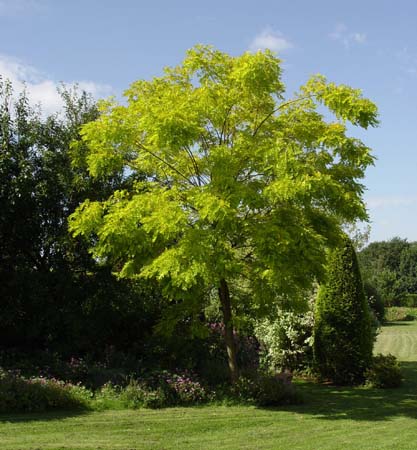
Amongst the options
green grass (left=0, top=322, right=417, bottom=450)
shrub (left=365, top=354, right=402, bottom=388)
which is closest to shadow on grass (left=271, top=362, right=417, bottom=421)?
green grass (left=0, top=322, right=417, bottom=450)

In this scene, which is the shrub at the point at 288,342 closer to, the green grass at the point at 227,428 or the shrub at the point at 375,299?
the green grass at the point at 227,428

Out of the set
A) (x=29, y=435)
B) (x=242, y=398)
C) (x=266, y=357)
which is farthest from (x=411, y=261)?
(x=29, y=435)

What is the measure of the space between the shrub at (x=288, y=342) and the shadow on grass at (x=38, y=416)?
24.0 ft

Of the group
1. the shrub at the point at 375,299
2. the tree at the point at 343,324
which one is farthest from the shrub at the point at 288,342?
the shrub at the point at 375,299

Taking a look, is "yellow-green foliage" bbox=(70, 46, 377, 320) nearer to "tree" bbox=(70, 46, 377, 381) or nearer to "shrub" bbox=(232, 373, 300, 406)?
"tree" bbox=(70, 46, 377, 381)

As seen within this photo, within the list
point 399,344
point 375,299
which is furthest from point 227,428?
point 375,299

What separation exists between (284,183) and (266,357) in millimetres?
8337

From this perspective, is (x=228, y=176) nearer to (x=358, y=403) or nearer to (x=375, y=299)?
(x=358, y=403)

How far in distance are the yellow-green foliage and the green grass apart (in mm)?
2273

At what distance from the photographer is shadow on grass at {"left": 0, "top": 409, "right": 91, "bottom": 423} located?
363 inches

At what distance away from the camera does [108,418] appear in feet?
31.6

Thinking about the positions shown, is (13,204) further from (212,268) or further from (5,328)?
(212,268)

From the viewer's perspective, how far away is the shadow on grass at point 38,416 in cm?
921

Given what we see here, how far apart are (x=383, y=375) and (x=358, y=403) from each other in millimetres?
2480
